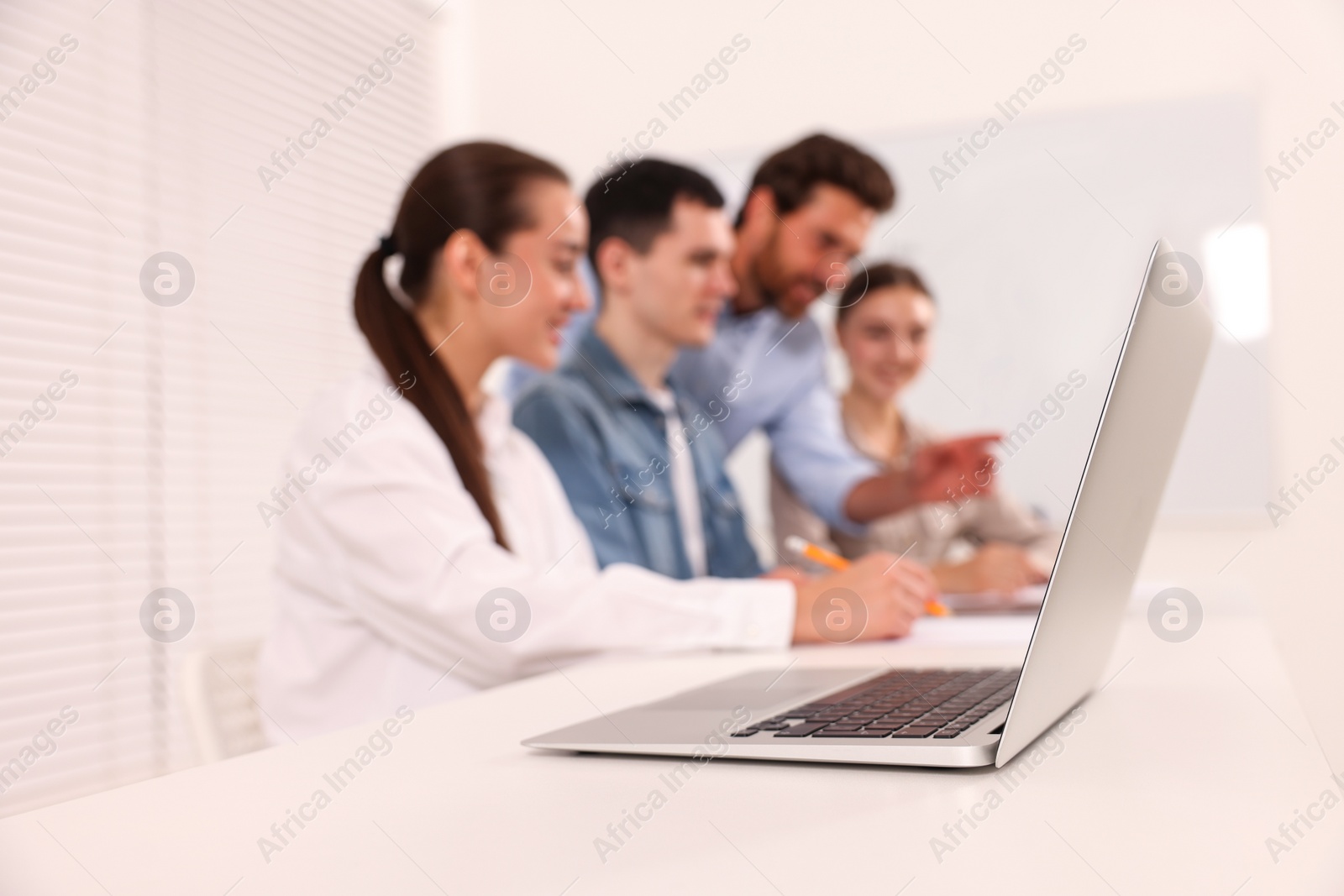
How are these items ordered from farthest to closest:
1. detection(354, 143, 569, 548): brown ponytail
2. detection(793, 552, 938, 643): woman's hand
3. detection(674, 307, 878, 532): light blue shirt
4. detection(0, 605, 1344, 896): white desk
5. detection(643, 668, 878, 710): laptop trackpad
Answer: detection(674, 307, 878, 532): light blue shirt → detection(354, 143, 569, 548): brown ponytail → detection(793, 552, 938, 643): woman's hand → detection(643, 668, 878, 710): laptop trackpad → detection(0, 605, 1344, 896): white desk

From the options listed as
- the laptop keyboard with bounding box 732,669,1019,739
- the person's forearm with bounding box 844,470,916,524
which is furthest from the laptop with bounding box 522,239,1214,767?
the person's forearm with bounding box 844,470,916,524

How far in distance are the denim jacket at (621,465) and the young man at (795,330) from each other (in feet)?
0.81

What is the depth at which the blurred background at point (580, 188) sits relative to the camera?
182 cm

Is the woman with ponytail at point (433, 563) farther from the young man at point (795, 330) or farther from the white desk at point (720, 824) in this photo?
the young man at point (795, 330)

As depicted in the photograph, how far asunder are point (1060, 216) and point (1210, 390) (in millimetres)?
503

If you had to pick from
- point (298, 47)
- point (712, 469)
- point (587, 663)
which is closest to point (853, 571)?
point (587, 663)

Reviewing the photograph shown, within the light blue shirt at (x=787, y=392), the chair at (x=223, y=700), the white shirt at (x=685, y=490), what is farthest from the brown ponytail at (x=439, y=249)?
the light blue shirt at (x=787, y=392)

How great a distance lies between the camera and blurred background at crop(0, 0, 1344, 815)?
182 cm

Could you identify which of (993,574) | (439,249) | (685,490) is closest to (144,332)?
(439,249)

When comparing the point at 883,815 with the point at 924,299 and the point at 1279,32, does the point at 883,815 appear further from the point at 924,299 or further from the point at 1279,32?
the point at 1279,32

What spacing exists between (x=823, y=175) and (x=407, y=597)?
1.76 meters

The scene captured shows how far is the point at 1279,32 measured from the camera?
2.33 m

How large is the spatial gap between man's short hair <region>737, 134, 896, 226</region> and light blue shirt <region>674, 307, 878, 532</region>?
0.91ft

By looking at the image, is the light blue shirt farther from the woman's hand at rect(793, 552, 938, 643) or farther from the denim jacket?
the woman's hand at rect(793, 552, 938, 643)
